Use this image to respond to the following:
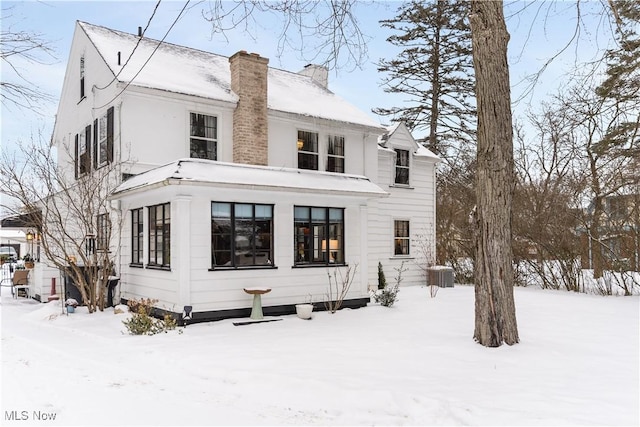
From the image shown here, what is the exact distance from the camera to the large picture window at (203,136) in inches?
501

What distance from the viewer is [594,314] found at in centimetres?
1112

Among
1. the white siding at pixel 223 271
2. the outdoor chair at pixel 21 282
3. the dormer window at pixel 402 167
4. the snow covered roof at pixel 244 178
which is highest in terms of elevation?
the dormer window at pixel 402 167

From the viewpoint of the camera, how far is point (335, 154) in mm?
14984

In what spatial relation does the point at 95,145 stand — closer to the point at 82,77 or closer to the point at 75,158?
the point at 75,158

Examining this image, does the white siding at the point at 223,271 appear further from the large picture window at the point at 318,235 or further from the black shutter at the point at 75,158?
the black shutter at the point at 75,158

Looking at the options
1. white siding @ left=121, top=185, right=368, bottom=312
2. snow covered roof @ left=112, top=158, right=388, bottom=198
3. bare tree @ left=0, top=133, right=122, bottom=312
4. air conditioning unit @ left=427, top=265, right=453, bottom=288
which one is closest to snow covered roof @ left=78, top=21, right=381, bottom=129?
snow covered roof @ left=112, top=158, right=388, bottom=198

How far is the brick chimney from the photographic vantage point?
42.0 feet

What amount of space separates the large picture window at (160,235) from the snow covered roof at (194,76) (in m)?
3.22

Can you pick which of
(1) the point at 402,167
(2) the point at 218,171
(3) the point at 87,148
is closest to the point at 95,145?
(3) the point at 87,148

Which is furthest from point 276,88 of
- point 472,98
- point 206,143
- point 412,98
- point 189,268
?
point 472,98

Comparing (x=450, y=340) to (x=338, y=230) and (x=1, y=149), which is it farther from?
(x=1, y=149)

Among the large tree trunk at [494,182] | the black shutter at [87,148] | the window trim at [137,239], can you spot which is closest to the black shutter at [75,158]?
the black shutter at [87,148]

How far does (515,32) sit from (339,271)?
6.93 meters
